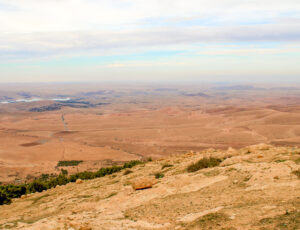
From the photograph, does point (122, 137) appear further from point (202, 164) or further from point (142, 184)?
point (142, 184)

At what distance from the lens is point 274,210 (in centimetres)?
695

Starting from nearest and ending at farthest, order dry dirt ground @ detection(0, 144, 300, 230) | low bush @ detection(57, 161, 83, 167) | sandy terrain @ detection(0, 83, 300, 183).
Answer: dry dirt ground @ detection(0, 144, 300, 230)
low bush @ detection(57, 161, 83, 167)
sandy terrain @ detection(0, 83, 300, 183)

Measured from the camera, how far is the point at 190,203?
848cm

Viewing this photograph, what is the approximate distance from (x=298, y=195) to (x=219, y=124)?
71620 mm

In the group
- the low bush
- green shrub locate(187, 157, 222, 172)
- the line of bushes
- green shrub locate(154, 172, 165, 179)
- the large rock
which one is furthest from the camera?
the low bush

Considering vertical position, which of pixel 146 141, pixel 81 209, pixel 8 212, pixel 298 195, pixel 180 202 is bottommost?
pixel 146 141

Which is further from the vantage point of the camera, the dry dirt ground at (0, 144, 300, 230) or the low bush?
the low bush

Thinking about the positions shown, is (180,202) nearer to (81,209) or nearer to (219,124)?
(81,209)

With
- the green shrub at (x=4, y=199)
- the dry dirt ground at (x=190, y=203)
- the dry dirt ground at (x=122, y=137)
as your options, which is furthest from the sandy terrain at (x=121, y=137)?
the dry dirt ground at (x=190, y=203)

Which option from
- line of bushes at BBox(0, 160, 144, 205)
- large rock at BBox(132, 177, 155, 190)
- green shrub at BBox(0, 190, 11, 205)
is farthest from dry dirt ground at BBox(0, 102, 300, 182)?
large rock at BBox(132, 177, 155, 190)

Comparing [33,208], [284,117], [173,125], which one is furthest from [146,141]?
[33,208]

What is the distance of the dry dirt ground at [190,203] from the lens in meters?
6.96

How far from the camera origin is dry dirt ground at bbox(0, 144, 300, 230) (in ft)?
22.8

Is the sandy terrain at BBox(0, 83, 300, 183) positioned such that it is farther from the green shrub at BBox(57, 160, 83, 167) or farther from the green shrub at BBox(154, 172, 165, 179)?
the green shrub at BBox(154, 172, 165, 179)
